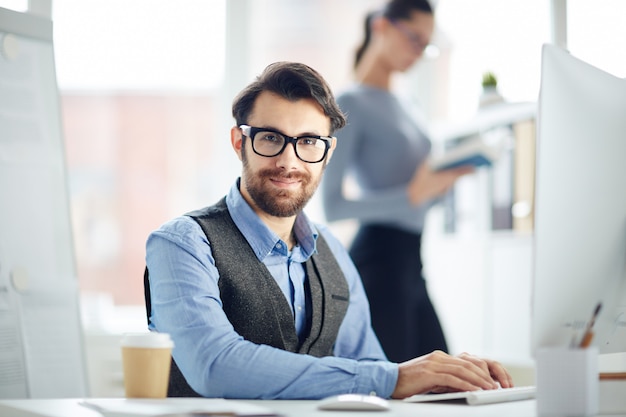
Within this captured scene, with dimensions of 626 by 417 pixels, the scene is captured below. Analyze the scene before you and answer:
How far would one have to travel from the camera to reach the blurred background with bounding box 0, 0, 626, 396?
3445 millimetres

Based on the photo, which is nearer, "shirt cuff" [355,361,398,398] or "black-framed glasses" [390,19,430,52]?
"shirt cuff" [355,361,398,398]

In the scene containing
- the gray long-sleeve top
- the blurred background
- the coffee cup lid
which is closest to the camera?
the coffee cup lid

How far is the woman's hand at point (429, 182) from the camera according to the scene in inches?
96.6

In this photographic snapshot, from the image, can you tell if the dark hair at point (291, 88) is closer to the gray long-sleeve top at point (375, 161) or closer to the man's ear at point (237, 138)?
the man's ear at point (237, 138)

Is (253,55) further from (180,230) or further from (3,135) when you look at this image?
(180,230)

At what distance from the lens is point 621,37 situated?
312 cm

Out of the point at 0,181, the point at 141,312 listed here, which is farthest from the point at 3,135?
the point at 141,312

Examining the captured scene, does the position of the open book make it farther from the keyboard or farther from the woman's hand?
the keyboard

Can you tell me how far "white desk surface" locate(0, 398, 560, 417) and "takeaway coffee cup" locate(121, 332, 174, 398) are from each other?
0.27ft

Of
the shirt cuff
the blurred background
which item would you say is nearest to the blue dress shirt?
the shirt cuff

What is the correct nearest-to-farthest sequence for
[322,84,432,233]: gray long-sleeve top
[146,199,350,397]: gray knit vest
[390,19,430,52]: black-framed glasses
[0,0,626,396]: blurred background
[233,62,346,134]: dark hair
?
1. [146,199,350,397]: gray knit vest
2. [233,62,346,134]: dark hair
3. [322,84,432,233]: gray long-sleeve top
4. [390,19,430,52]: black-framed glasses
5. [0,0,626,396]: blurred background

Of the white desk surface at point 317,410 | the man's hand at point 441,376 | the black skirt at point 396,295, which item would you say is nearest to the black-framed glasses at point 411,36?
the black skirt at point 396,295

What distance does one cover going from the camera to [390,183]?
2.51 metres

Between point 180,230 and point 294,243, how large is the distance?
1.05 ft
